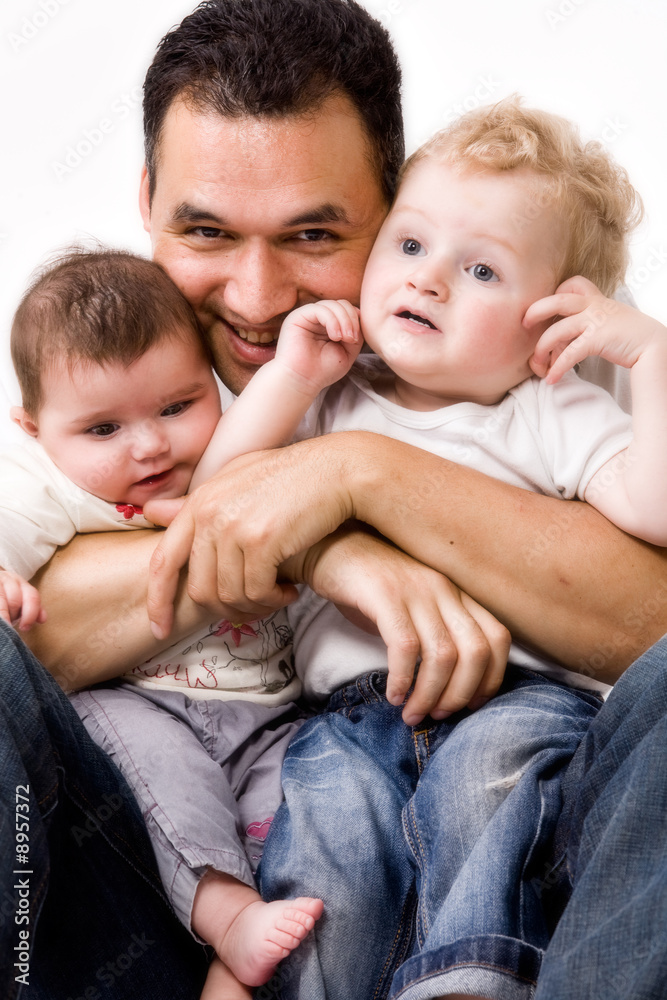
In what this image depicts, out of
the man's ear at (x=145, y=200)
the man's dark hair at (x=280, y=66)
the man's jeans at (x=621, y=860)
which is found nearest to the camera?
the man's jeans at (x=621, y=860)

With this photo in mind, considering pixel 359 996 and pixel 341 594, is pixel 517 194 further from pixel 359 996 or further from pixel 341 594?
pixel 359 996

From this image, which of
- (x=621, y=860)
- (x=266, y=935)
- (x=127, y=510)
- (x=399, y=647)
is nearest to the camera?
(x=621, y=860)

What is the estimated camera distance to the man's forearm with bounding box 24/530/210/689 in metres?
1.46

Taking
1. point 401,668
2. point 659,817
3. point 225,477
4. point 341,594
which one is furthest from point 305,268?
point 659,817

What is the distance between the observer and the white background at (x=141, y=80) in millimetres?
2588

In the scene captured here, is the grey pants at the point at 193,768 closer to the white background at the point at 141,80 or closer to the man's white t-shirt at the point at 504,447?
the man's white t-shirt at the point at 504,447

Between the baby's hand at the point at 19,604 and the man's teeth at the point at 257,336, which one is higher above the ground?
the man's teeth at the point at 257,336

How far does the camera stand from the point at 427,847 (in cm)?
123

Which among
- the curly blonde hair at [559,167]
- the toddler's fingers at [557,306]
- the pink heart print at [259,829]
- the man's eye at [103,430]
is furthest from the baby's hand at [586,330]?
the pink heart print at [259,829]

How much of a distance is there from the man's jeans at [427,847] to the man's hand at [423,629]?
0.05 meters

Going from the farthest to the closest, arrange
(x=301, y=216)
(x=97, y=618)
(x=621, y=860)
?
1. (x=301, y=216)
2. (x=97, y=618)
3. (x=621, y=860)

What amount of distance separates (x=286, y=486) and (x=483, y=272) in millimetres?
515

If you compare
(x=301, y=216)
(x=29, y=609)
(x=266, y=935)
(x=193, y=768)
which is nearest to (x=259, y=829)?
(x=193, y=768)

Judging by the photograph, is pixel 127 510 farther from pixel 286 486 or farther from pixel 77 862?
pixel 77 862
